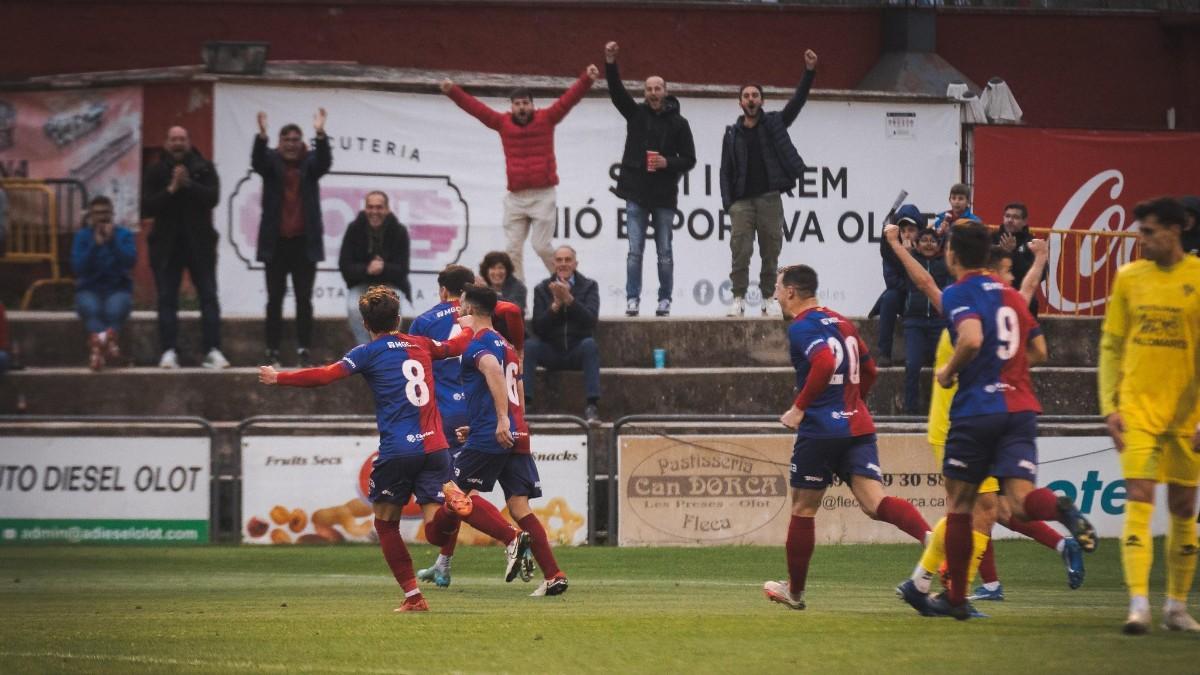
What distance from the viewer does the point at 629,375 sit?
1930cm

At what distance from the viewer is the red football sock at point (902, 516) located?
10820 millimetres

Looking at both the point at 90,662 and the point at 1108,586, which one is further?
the point at 1108,586

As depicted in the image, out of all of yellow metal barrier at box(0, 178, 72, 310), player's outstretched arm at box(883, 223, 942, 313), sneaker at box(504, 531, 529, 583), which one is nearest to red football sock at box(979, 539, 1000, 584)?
player's outstretched arm at box(883, 223, 942, 313)

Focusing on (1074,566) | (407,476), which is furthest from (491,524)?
(1074,566)

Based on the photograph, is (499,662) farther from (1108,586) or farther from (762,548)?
(762,548)

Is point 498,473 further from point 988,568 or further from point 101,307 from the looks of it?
point 101,307

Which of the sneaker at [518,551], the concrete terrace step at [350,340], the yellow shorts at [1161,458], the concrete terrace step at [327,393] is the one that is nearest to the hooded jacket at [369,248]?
the concrete terrace step at [350,340]

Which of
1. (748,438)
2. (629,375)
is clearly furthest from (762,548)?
(629,375)

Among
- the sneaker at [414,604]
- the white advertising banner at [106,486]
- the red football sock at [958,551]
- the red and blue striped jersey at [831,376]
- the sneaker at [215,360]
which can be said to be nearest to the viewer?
the red football sock at [958,551]

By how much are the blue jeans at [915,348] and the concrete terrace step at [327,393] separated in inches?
15.2

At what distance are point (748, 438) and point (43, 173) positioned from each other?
10.1 metres

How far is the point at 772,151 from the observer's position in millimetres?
19406

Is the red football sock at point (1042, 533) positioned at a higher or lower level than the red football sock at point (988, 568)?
higher

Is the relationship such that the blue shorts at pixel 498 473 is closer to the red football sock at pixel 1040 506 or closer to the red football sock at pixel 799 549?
the red football sock at pixel 799 549
